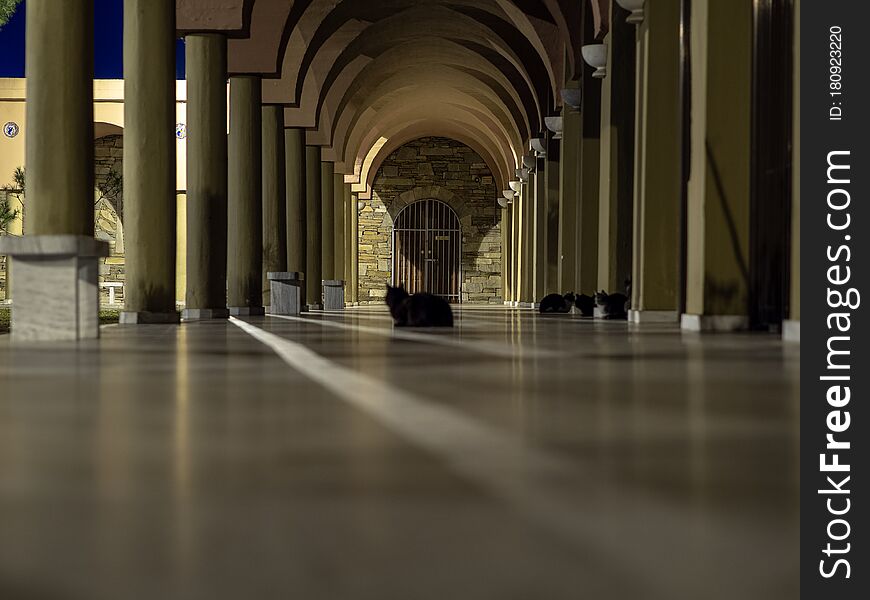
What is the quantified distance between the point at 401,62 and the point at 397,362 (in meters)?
26.0

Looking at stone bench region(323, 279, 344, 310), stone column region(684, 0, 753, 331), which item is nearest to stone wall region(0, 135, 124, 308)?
stone bench region(323, 279, 344, 310)

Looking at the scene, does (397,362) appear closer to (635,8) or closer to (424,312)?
(424,312)

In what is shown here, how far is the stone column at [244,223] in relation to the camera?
53.5 ft

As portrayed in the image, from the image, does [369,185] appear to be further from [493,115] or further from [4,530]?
[4,530]

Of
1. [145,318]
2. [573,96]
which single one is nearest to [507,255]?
[573,96]

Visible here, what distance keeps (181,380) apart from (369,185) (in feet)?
125

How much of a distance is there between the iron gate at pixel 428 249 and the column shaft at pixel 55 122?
33555 mm

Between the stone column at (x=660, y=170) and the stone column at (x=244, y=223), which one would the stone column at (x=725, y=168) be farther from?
the stone column at (x=244, y=223)

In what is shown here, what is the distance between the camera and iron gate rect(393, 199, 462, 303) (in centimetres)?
4209

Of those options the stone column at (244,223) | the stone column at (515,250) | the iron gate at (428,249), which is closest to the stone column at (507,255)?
the stone column at (515,250)

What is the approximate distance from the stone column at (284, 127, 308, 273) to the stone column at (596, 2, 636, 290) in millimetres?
9793

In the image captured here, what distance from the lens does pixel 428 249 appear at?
42406 mm
